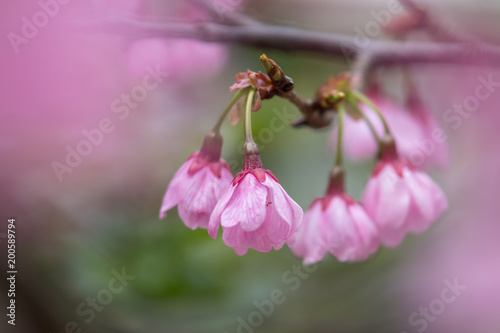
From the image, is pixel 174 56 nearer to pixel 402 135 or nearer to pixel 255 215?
pixel 402 135

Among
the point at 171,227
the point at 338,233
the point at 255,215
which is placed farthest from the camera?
the point at 171,227

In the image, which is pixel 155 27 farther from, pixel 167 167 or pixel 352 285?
pixel 352 285

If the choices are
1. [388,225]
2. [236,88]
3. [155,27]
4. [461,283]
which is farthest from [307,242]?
[461,283]

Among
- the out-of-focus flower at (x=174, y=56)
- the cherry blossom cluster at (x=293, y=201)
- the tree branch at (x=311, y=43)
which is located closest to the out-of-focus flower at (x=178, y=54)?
the out-of-focus flower at (x=174, y=56)

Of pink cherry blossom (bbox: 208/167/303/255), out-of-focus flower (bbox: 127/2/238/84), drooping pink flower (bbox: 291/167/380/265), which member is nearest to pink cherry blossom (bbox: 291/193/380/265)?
drooping pink flower (bbox: 291/167/380/265)

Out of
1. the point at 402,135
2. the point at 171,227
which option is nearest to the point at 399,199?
the point at 402,135

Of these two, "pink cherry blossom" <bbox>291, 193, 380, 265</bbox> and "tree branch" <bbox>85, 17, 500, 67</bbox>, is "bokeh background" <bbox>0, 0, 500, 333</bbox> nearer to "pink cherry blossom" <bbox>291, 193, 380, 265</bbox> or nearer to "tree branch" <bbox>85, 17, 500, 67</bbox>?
"tree branch" <bbox>85, 17, 500, 67</bbox>

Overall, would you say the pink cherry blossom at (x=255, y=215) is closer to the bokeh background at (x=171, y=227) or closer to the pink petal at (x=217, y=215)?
the pink petal at (x=217, y=215)
